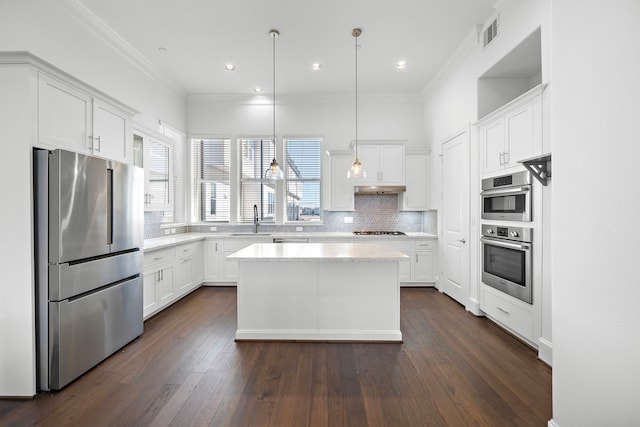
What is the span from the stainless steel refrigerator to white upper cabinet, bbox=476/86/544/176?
12.5ft

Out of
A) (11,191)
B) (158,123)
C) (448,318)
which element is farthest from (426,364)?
(158,123)

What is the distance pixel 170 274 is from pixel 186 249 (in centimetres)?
53

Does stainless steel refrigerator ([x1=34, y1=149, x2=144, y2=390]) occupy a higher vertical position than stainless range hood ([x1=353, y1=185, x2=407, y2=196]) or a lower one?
lower

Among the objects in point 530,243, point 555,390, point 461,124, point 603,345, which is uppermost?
point 461,124

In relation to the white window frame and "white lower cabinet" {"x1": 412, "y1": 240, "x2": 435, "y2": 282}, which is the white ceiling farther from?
"white lower cabinet" {"x1": 412, "y1": 240, "x2": 435, "y2": 282}

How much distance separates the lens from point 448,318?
3551 mm

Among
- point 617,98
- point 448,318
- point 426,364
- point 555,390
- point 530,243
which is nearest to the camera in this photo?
point 617,98

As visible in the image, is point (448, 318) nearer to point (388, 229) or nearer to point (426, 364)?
point (426, 364)

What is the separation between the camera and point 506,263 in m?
3.02

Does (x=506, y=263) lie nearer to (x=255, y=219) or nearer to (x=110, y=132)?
(x=255, y=219)

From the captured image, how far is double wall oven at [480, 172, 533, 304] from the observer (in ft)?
8.96

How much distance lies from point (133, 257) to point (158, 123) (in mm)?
2602

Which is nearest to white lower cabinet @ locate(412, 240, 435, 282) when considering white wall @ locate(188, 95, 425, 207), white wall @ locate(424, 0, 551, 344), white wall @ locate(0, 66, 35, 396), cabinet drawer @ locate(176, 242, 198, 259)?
white wall @ locate(424, 0, 551, 344)

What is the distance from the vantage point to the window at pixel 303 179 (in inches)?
219
